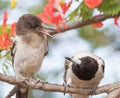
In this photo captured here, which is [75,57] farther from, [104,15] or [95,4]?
[95,4]

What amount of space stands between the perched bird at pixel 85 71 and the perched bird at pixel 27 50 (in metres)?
0.21

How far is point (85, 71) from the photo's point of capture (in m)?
2.22

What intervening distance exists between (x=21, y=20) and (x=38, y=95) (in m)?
0.49

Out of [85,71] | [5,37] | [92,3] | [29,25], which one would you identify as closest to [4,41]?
[5,37]

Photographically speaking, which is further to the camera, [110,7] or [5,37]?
[5,37]

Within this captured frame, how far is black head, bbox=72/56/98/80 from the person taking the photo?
2215mm

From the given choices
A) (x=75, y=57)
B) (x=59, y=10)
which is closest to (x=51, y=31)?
(x=59, y=10)

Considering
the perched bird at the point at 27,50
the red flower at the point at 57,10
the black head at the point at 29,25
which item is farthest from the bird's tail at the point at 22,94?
the red flower at the point at 57,10

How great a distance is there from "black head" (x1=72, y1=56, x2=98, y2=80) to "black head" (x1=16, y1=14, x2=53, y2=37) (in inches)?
13.5

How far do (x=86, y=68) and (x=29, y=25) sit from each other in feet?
1.48

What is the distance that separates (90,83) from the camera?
227 centimetres

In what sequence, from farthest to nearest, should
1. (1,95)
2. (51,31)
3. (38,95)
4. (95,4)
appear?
1. (38,95)
2. (1,95)
3. (51,31)
4. (95,4)

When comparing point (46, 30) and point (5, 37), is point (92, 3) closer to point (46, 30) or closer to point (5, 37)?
point (5, 37)

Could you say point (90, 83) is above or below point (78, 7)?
below
